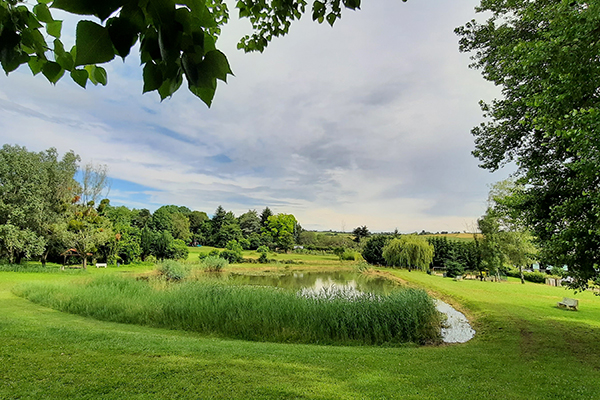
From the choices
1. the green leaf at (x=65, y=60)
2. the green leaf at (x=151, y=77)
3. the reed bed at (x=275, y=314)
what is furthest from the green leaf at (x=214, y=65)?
the reed bed at (x=275, y=314)

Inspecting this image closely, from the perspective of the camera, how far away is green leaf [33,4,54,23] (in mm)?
925

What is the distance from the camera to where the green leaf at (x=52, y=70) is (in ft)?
3.28

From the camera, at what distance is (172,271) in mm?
18969

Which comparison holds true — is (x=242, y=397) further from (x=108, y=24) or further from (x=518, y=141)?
(x=518, y=141)

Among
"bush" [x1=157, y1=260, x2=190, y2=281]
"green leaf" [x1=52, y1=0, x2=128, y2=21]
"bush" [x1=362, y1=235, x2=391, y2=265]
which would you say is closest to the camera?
"green leaf" [x1=52, y1=0, x2=128, y2=21]

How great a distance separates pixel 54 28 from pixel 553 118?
6.69m

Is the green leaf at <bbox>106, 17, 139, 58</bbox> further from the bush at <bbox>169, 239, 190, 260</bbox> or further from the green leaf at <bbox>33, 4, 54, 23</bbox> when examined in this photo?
the bush at <bbox>169, 239, 190, 260</bbox>

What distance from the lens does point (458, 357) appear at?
5.98m

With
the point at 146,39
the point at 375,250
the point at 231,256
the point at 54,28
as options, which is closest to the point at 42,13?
the point at 54,28

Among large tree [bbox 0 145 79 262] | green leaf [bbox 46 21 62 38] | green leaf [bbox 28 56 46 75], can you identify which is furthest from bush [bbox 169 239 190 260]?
green leaf [bbox 46 21 62 38]

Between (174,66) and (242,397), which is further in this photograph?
(242,397)

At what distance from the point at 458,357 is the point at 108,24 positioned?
7521 mm

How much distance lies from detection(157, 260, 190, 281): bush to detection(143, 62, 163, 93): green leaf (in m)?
20.0

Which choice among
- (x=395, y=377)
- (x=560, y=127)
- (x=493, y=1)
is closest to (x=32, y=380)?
(x=395, y=377)
